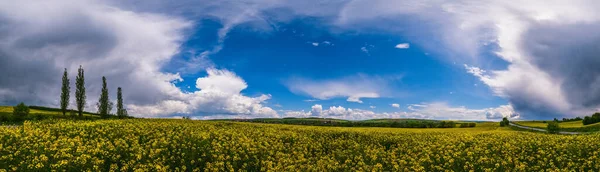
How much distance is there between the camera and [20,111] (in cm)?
8219

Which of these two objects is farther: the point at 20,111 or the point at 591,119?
the point at 591,119

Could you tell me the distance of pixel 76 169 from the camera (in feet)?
57.5

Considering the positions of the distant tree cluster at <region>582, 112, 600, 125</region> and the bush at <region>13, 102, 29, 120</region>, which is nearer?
the bush at <region>13, 102, 29, 120</region>

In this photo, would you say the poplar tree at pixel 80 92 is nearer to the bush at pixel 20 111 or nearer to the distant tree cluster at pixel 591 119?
the bush at pixel 20 111

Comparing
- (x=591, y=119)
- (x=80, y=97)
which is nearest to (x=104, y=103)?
(x=80, y=97)

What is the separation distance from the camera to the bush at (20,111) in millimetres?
79750

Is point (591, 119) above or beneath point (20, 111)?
beneath

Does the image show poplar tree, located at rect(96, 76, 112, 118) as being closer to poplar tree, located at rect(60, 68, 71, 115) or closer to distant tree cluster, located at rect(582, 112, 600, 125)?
poplar tree, located at rect(60, 68, 71, 115)

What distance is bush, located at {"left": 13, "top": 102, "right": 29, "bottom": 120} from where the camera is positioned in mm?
79750

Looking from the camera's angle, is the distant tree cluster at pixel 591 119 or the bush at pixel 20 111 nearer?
the bush at pixel 20 111

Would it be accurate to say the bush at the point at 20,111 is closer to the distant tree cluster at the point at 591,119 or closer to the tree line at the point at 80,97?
the tree line at the point at 80,97

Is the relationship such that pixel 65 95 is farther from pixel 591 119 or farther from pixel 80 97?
pixel 591 119

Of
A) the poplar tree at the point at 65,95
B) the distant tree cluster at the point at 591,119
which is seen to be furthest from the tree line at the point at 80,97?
the distant tree cluster at the point at 591,119

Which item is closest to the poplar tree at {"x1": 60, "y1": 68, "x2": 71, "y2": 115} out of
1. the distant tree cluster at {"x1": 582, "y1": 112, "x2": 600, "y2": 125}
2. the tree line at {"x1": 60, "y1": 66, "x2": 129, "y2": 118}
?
the tree line at {"x1": 60, "y1": 66, "x2": 129, "y2": 118}
